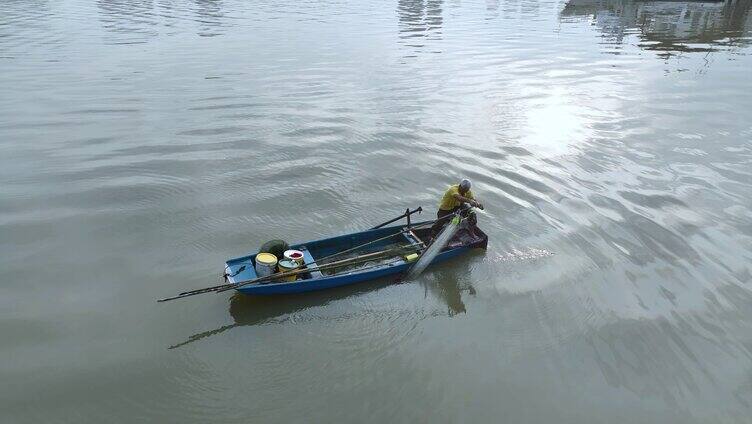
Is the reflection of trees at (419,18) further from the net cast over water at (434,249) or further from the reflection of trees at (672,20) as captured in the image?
the net cast over water at (434,249)

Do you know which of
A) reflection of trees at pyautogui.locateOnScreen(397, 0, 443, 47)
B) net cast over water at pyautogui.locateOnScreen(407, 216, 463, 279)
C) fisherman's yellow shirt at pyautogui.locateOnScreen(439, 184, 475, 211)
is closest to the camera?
net cast over water at pyautogui.locateOnScreen(407, 216, 463, 279)

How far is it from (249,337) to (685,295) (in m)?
10.3

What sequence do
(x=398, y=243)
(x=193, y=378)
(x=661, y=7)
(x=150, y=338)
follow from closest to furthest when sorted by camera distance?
1. (x=193, y=378)
2. (x=150, y=338)
3. (x=398, y=243)
4. (x=661, y=7)

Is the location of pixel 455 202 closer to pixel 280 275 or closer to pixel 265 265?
pixel 280 275

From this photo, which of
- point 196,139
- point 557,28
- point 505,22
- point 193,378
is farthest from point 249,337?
point 505,22

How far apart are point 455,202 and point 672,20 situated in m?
56.7

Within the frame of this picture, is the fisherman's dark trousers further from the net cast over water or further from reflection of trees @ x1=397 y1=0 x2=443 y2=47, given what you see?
reflection of trees @ x1=397 y1=0 x2=443 y2=47

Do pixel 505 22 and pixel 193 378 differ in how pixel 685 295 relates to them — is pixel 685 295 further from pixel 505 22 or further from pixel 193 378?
pixel 505 22

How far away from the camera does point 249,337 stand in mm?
10484

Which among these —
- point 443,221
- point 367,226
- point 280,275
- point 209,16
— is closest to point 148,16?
point 209,16

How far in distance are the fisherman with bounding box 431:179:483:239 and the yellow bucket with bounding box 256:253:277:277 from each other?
4653 mm

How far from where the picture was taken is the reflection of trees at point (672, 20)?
43619 mm

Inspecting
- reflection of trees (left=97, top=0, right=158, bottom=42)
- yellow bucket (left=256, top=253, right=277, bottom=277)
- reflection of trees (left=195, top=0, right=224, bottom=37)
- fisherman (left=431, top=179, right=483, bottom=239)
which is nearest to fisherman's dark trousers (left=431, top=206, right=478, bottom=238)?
fisherman (left=431, top=179, right=483, bottom=239)

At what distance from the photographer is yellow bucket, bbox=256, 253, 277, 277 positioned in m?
11.0
